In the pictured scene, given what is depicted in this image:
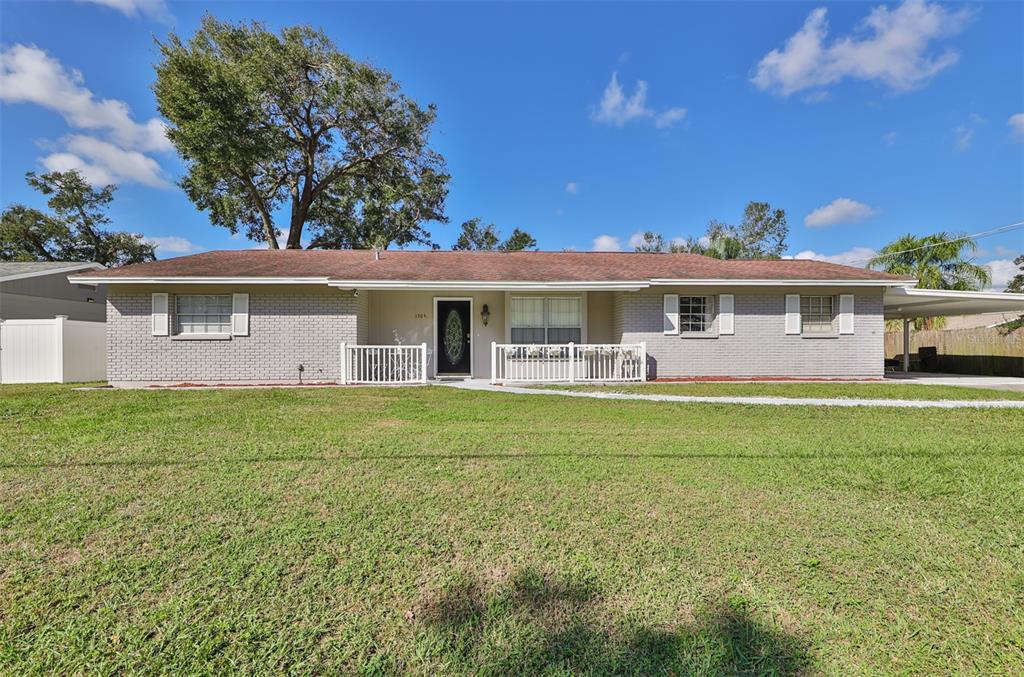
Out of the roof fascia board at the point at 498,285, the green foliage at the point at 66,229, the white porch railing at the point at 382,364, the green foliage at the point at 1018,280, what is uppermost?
the green foliage at the point at 66,229

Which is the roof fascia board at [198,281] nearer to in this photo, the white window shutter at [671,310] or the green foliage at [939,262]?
the white window shutter at [671,310]

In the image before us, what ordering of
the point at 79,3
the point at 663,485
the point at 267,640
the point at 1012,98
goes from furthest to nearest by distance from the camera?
1. the point at 1012,98
2. the point at 79,3
3. the point at 663,485
4. the point at 267,640

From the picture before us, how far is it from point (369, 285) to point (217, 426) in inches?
223

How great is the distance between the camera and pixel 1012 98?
17547 millimetres

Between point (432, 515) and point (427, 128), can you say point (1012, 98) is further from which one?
point (432, 515)

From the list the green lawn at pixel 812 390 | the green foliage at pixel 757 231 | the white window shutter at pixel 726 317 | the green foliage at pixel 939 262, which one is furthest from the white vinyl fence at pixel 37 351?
the green foliage at pixel 757 231

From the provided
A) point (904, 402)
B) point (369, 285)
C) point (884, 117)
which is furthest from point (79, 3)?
point (884, 117)

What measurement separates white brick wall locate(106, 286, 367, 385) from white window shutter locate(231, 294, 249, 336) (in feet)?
0.36

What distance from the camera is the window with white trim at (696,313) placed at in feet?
40.9

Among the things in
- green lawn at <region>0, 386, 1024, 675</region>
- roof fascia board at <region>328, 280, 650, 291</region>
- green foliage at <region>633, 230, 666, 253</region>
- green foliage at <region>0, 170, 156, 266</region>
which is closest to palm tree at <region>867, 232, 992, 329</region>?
roof fascia board at <region>328, 280, 650, 291</region>

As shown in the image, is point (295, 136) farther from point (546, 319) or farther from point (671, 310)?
point (671, 310)

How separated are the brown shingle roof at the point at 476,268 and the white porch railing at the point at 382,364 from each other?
1.74m

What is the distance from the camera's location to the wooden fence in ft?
52.7

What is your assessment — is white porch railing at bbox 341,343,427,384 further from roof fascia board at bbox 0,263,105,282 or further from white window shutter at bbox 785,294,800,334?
roof fascia board at bbox 0,263,105,282
